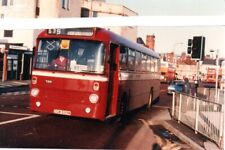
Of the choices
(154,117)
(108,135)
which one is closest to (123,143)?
(108,135)

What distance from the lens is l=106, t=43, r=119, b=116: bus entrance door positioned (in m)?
11.3

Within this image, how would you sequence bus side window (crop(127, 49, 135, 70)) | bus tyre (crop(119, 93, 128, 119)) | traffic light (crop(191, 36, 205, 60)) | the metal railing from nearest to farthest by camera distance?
the metal railing < traffic light (crop(191, 36, 205, 60)) < bus tyre (crop(119, 93, 128, 119)) < bus side window (crop(127, 49, 135, 70))

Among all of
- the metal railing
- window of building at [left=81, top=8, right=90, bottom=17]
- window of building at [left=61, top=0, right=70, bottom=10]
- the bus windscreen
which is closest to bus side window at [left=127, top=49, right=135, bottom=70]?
the metal railing

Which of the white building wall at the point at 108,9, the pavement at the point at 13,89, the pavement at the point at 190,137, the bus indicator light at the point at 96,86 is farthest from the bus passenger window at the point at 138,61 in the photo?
the white building wall at the point at 108,9

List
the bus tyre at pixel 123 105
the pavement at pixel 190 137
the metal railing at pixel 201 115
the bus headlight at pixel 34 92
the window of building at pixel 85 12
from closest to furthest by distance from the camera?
the pavement at pixel 190 137 < the metal railing at pixel 201 115 < the bus headlight at pixel 34 92 < the bus tyre at pixel 123 105 < the window of building at pixel 85 12

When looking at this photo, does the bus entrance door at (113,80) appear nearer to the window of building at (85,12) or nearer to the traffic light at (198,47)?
the traffic light at (198,47)

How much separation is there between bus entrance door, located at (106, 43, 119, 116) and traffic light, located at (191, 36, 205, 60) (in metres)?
2.44

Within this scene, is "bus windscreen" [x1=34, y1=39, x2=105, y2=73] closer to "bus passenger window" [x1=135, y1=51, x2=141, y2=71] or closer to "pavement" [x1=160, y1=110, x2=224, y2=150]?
"pavement" [x1=160, y1=110, x2=224, y2=150]

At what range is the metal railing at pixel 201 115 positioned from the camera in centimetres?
959

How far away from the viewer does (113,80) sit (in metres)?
11.5

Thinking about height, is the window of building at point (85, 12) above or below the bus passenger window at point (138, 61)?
above

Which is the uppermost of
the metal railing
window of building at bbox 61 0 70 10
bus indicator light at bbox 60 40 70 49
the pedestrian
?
window of building at bbox 61 0 70 10

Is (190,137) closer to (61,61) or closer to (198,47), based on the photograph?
(198,47)

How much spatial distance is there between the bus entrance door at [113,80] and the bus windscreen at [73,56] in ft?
2.51
